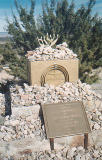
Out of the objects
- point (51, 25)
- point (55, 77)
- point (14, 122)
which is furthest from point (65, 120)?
point (51, 25)

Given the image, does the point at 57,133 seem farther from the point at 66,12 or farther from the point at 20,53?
the point at 66,12

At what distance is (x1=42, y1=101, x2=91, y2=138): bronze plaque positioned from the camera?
5.19 metres

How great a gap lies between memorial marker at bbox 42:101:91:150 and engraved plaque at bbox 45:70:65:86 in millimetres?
1217

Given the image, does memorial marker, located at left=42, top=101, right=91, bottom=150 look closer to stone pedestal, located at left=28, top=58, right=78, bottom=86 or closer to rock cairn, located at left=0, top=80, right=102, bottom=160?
rock cairn, located at left=0, top=80, right=102, bottom=160

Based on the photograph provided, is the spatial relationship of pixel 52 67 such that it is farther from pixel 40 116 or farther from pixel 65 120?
pixel 65 120

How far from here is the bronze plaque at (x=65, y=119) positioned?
519 centimetres

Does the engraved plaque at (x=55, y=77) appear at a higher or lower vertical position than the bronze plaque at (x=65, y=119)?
higher

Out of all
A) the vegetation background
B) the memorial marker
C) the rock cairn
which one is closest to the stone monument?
the rock cairn

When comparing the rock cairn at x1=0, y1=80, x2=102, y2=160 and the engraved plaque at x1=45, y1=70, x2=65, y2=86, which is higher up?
the engraved plaque at x1=45, y1=70, x2=65, y2=86

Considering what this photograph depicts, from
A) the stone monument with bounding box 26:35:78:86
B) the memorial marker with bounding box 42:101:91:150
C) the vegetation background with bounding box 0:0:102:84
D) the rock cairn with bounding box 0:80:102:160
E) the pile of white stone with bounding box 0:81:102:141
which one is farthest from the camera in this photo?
the vegetation background with bounding box 0:0:102:84

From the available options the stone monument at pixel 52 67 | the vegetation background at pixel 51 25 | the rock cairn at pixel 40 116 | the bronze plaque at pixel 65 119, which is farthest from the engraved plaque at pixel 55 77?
the vegetation background at pixel 51 25

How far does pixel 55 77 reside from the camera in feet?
22.6

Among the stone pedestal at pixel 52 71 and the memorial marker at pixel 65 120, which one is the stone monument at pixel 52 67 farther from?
the memorial marker at pixel 65 120

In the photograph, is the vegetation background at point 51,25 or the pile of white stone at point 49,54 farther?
the vegetation background at point 51,25
